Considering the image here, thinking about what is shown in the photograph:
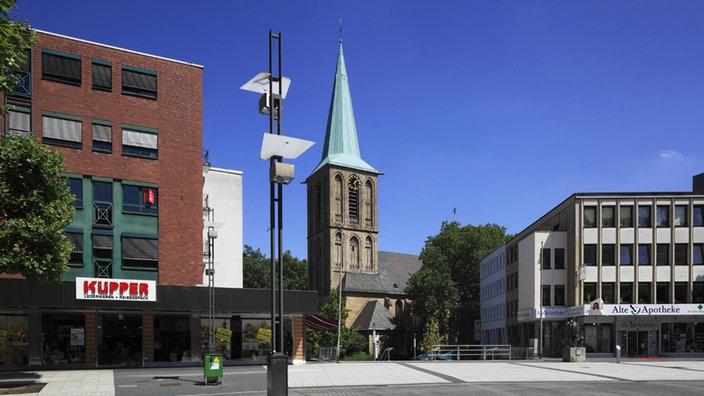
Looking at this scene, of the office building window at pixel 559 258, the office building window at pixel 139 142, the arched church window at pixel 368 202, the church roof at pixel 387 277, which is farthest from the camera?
the arched church window at pixel 368 202

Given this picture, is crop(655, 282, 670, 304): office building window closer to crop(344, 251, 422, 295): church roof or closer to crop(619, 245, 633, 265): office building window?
crop(619, 245, 633, 265): office building window

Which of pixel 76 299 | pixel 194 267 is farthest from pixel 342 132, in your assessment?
pixel 76 299

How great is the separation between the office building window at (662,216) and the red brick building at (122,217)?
30145 mm

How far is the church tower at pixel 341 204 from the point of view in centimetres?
9675

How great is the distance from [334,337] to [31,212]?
56367mm

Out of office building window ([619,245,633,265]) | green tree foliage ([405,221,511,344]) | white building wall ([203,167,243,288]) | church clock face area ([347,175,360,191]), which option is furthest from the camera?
church clock face area ([347,175,360,191])

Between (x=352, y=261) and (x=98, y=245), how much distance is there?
216 ft

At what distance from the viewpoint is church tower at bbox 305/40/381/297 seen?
317 feet

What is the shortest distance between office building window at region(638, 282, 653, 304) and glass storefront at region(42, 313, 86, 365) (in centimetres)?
4008

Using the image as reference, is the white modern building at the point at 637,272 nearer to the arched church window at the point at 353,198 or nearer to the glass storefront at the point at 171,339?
the glass storefront at the point at 171,339

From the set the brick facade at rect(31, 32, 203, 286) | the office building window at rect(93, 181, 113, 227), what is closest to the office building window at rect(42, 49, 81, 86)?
the brick facade at rect(31, 32, 203, 286)

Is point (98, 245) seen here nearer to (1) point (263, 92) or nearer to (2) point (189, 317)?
(2) point (189, 317)

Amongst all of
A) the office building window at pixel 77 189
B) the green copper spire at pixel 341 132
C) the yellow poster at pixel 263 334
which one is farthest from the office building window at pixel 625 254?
the green copper spire at pixel 341 132

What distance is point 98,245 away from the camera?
1371 inches
